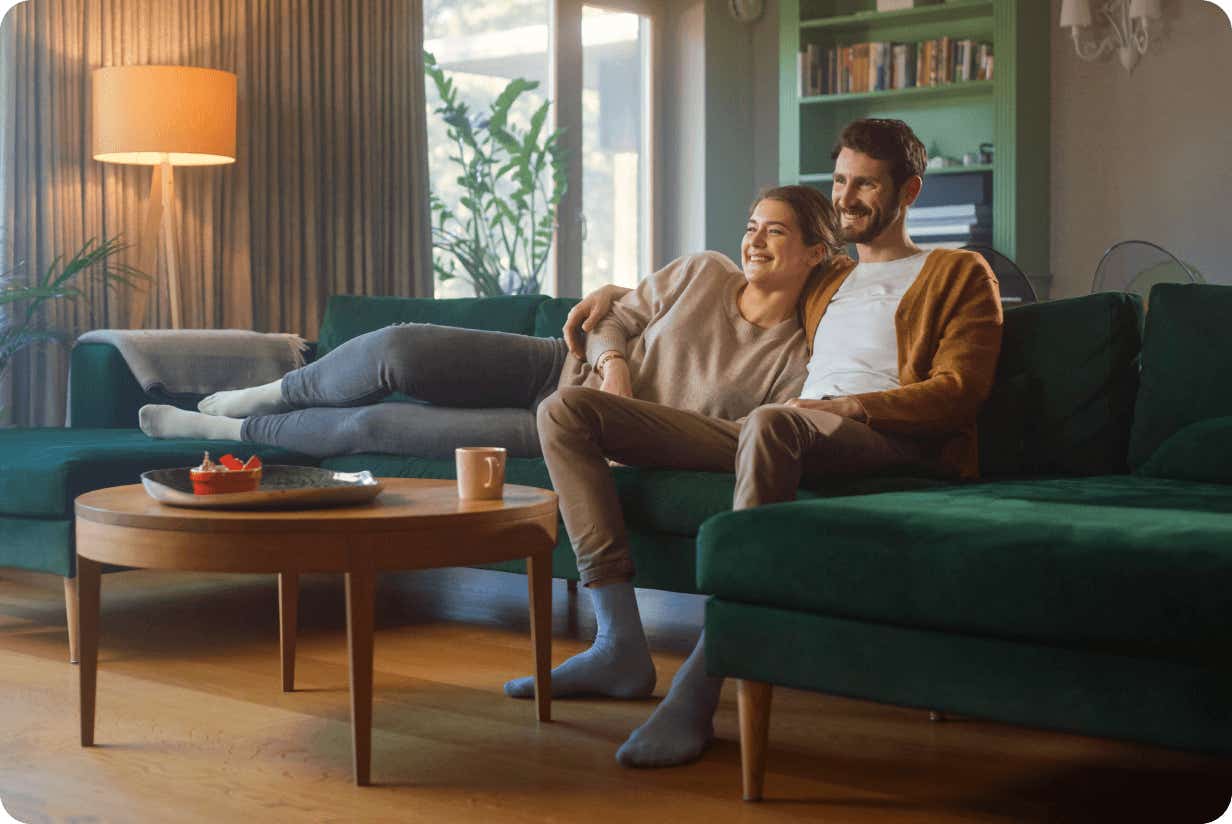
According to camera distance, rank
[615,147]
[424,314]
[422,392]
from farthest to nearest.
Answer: [615,147] < [424,314] < [422,392]

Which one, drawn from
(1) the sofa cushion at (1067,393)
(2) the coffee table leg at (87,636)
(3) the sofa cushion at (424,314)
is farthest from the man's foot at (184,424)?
(1) the sofa cushion at (1067,393)

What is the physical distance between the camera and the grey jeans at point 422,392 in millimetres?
3225

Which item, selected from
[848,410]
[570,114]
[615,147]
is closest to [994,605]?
[848,410]

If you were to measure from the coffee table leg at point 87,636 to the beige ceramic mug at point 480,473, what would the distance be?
0.57 m

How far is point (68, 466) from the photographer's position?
2.92m

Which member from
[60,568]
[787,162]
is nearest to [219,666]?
[60,568]

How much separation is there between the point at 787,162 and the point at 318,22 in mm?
2124

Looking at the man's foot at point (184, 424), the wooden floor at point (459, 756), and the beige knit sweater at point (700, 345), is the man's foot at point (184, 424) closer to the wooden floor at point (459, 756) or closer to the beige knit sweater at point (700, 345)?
the wooden floor at point (459, 756)

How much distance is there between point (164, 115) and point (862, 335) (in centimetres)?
257

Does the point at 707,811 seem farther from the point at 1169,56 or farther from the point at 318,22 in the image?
the point at 1169,56

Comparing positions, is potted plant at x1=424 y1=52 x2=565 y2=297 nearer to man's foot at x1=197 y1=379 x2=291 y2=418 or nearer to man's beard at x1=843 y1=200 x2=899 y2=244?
man's foot at x1=197 y1=379 x2=291 y2=418

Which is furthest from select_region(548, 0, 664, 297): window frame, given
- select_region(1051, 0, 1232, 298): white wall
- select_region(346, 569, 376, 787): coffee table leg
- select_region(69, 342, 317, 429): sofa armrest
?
select_region(346, 569, 376, 787): coffee table leg

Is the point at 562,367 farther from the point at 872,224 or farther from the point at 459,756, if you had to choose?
the point at 459,756

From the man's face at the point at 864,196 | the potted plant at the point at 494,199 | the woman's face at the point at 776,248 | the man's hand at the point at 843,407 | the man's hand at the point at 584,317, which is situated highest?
the potted plant at the point at 494,199
